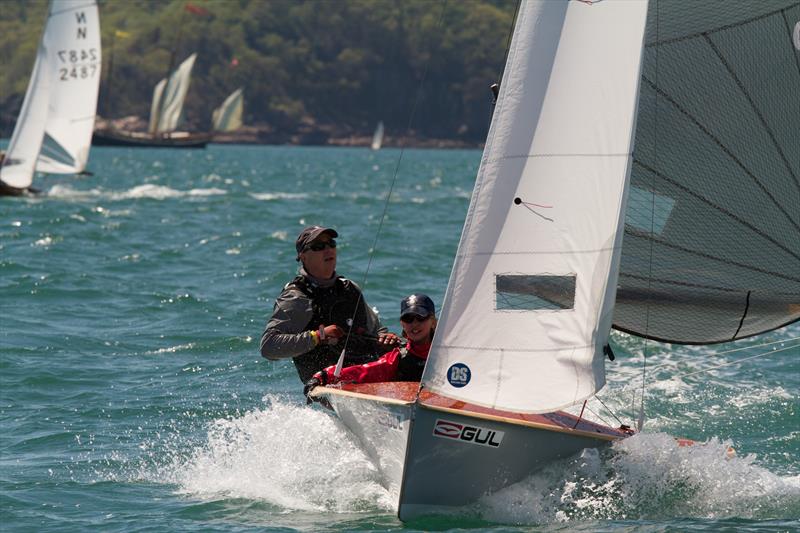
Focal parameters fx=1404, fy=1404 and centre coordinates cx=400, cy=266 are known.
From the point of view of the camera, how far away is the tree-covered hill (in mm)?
128375

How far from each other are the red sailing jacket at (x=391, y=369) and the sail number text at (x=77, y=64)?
28.5 metres

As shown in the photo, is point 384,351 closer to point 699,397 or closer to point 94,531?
point 94,531

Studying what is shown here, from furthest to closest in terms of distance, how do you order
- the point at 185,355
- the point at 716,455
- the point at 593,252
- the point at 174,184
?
the point at 174,184 < the point at 185,355 < the point at 716,455 < the point at 593,252

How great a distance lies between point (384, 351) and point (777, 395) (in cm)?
399

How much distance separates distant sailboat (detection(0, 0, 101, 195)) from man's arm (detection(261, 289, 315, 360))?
2667 centimetres

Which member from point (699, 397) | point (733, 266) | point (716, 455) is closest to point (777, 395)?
point (699, 397)

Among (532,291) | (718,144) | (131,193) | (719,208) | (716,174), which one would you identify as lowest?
(131,193)

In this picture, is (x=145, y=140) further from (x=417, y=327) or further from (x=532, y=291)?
(x=532, y=291)

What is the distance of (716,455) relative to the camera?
775 centimetres

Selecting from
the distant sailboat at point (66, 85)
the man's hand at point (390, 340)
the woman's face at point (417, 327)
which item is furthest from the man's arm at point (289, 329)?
the distant sailboat at point (66, 85)

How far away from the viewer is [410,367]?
812cm

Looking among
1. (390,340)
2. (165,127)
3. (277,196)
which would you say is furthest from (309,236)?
(165,127)

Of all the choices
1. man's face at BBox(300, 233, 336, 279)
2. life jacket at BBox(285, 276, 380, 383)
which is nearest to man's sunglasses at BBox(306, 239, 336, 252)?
man's face at BBox(300, 233, 336, 279)

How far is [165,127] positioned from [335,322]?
84882mm
